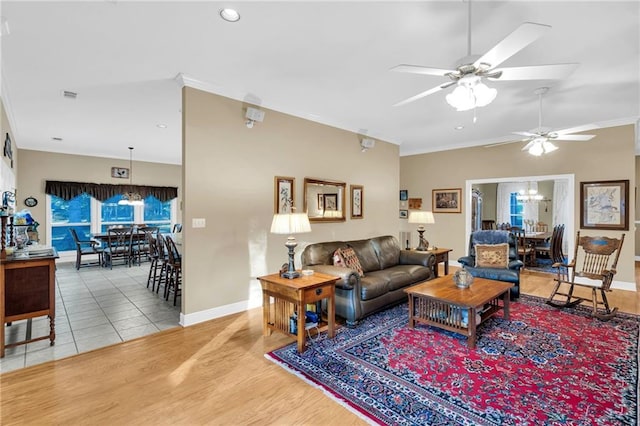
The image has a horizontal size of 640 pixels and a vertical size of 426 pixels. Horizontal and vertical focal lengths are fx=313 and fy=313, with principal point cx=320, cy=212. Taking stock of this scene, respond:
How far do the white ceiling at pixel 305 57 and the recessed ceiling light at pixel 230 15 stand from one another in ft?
0.24

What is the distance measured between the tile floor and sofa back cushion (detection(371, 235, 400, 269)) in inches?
114

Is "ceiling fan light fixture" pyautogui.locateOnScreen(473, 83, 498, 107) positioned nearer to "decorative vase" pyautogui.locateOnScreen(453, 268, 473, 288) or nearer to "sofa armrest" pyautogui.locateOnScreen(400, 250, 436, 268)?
"decorative vase" pyautogui.locateOnScreen(453, 268, 473, 288)

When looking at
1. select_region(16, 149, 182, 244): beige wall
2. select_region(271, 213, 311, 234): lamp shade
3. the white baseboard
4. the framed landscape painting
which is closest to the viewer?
select_region(271, 213, 311, 234): lamp shade

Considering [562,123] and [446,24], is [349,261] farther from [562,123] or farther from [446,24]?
[562,123]

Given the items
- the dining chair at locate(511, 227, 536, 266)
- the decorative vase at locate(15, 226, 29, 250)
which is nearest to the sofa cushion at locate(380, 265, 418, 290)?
the dining chair at locate(511, 227, 536, 266)

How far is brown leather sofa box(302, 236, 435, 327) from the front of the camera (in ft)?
11.7

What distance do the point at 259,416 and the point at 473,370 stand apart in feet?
5.86

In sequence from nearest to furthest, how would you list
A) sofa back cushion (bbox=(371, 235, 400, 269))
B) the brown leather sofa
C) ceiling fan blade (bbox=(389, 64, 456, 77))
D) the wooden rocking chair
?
ceiling fan blade (bbox=(389, 64, 456, 77)), the brown leather sofa, the wooden rocking chair, sofa back cushion (bbox=(371, 235, 400, 269))

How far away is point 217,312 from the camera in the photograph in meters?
3.96

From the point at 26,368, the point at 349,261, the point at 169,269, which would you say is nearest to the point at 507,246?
the point at 349,261

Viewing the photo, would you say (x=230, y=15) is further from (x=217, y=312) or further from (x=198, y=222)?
(x=217, y=312)

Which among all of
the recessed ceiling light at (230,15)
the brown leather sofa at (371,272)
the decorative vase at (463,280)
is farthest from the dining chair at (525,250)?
the recessed ceiling light at (230,15)

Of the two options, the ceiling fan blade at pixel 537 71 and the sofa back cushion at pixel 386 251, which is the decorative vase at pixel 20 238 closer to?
the sofa back cushion at pixel 386 251

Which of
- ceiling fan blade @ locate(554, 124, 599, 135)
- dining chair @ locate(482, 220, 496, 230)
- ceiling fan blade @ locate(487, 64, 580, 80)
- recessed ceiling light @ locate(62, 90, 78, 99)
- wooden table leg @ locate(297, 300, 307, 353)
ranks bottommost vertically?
wooden table leg @ locate(297, 300, 307, 353)
